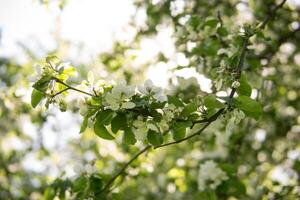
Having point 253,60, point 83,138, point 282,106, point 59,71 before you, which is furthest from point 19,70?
→ point 59,71

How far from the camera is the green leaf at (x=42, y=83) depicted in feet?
6.05

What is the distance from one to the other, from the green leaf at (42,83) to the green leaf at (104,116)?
0.69 feet

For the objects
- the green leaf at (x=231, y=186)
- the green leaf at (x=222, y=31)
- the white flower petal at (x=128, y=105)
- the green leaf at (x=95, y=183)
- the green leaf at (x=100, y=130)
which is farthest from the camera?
the green leaf at (x=231, y=186)

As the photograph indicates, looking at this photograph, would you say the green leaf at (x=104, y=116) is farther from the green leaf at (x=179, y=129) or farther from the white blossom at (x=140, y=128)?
the green leaf at (x=179, y=129)

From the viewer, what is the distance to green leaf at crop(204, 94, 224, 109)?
179cm

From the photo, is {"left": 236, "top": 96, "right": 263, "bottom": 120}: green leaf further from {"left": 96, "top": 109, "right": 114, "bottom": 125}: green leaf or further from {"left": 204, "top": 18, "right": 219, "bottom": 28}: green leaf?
{"left": 204, "top": 18, "right": 219, "bottom": 28}: green leaf

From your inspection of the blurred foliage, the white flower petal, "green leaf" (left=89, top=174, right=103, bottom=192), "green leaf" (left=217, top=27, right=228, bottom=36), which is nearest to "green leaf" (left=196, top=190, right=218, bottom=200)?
the blurred foliage

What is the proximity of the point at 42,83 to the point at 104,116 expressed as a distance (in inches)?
9.8

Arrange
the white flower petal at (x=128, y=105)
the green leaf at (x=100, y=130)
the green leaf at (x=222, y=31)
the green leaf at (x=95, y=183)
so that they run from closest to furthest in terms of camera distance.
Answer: the white flower petal at (x=128, y=105) → the green leaf at (x=100, y=130) → the green leaf at (x=95, y=183) → the green leaf at (x=222, y=31)

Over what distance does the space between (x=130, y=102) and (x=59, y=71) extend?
294 mm

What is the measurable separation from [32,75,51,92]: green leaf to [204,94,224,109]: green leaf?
56 cm

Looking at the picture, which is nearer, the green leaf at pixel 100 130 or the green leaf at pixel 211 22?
the green leaf at pixel 100 130

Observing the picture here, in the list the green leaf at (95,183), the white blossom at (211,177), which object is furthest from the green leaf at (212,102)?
the white blossom at (211,177)

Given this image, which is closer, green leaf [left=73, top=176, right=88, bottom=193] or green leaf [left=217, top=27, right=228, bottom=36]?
green leaf [left=73, top=176, right=88, bottom=193]
